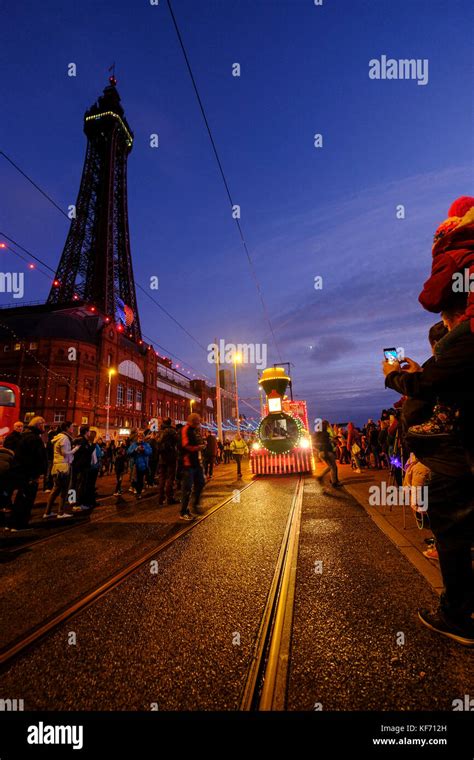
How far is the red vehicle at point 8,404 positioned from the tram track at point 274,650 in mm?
11787

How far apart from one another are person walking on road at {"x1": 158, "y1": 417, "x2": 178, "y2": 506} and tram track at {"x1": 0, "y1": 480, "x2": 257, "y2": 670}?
11.1 feet

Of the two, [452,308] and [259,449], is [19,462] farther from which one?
[259,449]

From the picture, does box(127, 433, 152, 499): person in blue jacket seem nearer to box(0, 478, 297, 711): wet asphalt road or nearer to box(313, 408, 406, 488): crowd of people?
box(313, 408, 406, 488): crowd of people

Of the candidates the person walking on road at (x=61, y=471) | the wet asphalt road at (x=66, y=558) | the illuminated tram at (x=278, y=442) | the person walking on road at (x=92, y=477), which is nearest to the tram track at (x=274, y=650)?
the wet asphalt road at (x=66, y=558)

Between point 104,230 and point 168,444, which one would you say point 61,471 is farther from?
point 104,230

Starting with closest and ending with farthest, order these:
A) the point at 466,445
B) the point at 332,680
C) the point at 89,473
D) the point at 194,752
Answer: the point at 194,752, the point at 332,680, the point at 466,445, the point at 89,473

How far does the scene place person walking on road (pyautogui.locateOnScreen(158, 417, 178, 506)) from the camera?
26.8 feet

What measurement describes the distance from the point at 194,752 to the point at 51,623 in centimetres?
169

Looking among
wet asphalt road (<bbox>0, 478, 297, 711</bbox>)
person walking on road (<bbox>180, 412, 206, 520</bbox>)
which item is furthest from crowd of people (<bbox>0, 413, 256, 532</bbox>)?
wet asphalt road (<bbox>0, 478, 297, 711</bbox>)

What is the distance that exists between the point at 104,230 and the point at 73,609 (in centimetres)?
8458

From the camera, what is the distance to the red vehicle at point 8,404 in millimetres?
11852

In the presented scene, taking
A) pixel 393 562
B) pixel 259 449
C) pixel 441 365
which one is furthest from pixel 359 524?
pixel 259 449

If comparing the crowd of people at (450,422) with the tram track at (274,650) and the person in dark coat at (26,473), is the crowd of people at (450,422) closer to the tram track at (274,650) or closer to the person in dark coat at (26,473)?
the tram track at (274,650)

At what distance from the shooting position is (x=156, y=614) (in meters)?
2.69
